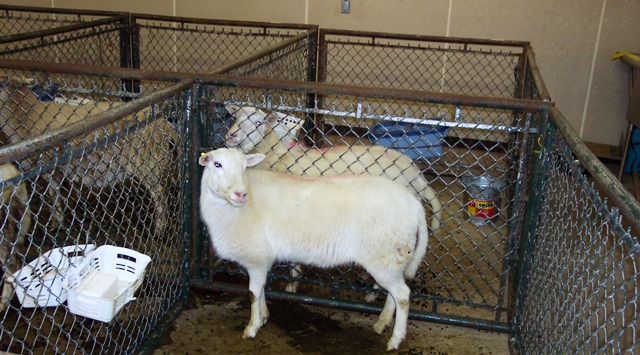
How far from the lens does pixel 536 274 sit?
265 centimetres

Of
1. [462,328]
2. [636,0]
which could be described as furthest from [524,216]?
[636,0]

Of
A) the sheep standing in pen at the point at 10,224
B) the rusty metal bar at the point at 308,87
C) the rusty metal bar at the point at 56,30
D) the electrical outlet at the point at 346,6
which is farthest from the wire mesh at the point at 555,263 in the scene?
the electrical outlet at the point at 346,6

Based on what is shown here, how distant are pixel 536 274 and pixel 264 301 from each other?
1295 mm

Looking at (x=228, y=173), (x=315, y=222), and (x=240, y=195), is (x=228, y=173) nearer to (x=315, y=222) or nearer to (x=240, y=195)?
(x=240, y=195)

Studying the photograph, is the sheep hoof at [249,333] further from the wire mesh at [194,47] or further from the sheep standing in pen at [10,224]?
the wire mesh at [194,47]

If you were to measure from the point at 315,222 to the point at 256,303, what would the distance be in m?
A: 0.53

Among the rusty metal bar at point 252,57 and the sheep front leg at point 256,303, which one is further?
the rusty metal bar at point 252,57

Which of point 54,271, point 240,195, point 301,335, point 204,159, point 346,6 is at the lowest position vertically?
point 301,335

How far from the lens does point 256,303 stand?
2.93 meters

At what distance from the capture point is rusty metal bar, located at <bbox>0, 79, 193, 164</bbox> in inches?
66.7

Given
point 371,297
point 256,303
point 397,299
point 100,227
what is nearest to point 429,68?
point 371,297

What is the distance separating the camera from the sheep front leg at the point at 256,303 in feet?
9.43

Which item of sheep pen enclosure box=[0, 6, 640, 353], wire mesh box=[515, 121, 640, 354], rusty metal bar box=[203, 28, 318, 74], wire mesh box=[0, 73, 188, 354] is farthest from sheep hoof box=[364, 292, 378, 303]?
rusty metal bar box=[203, 28, 318, 74]

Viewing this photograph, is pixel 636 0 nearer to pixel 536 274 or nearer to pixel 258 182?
pixel 536 274
